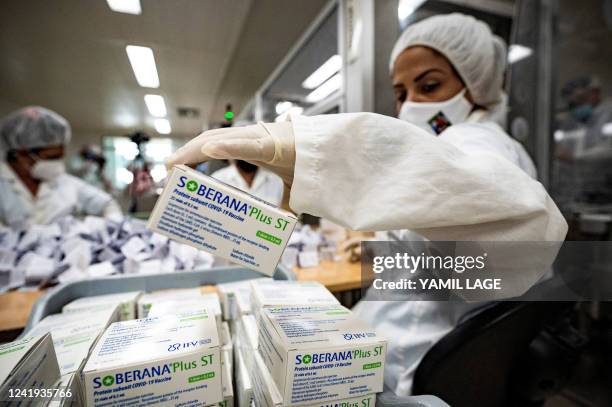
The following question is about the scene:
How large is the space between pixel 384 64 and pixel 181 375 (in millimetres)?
1410

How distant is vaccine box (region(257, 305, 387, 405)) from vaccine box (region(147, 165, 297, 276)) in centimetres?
10

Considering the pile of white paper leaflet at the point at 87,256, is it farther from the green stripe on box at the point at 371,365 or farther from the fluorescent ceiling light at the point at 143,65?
the green stripe on box at the point at 371,365

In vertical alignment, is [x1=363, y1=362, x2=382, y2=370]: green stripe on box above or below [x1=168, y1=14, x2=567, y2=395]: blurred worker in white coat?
below

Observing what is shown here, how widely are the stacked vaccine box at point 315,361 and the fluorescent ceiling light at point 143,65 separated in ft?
1.94

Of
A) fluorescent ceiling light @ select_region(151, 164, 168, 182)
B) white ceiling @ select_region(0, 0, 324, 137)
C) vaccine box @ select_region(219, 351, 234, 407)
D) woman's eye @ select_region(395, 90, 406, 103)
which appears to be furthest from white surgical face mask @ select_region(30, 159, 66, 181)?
woman's eye @ select_region(395, 90, 406, 103)

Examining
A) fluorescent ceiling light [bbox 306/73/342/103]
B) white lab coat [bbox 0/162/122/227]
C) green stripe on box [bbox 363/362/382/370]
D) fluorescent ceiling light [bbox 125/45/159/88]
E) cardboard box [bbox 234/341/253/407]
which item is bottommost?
cardboard box [bbox 234/341/253/407]

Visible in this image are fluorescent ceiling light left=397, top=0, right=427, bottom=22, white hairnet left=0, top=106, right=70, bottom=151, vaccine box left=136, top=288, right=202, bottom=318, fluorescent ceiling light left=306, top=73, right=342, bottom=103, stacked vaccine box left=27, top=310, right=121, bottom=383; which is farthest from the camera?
white hairnet left=0, top=106, right=70, bottom=151

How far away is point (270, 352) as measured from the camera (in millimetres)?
390

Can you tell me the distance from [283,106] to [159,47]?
1.26 ft

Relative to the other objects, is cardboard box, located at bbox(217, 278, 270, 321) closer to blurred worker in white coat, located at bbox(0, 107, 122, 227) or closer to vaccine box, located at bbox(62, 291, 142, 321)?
vaccine box, located at bbox(62, 291, 142, 321)

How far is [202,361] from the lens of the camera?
14.1 inches

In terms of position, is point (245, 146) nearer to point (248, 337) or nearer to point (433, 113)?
point (248, 337)

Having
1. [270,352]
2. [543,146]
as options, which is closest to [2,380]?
[270,352]

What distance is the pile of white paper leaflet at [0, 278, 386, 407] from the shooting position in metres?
0.33
